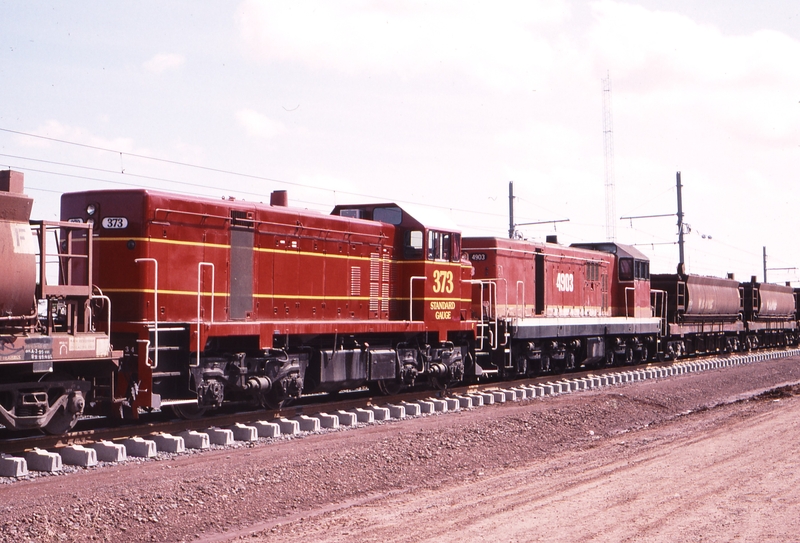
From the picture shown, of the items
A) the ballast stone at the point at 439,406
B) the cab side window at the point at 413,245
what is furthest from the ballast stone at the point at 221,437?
the cab side window at the point at 413,245

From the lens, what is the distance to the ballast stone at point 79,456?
1008 cm

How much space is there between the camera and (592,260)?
2680cm

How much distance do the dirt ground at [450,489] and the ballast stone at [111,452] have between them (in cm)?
33

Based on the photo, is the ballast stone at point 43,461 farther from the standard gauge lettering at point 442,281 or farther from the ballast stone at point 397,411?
the standard gauge lettering at point 442,281

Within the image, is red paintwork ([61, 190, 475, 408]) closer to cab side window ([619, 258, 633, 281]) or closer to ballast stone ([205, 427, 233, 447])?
ballast stone ([205, 427, 233, 447])

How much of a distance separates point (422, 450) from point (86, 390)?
436cm

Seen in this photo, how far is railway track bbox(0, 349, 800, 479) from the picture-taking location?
10125 mm

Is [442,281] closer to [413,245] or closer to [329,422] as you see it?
[413,245]

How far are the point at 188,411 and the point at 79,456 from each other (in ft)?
10.8

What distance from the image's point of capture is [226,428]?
41.1 ft

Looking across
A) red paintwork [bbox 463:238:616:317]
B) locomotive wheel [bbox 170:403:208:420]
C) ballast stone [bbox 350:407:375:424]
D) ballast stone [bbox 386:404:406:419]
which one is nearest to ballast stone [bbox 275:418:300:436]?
locomotive wheel [bbox 170:403:208:420]

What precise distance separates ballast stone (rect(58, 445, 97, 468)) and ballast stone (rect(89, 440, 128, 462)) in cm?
21

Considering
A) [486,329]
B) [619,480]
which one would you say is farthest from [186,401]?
[486,329]

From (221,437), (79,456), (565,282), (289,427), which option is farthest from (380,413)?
(565,282)
